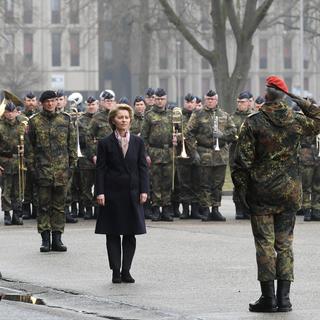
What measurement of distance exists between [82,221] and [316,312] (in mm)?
10385

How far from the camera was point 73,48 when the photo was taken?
104312 millimetres

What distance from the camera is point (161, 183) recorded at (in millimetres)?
21656

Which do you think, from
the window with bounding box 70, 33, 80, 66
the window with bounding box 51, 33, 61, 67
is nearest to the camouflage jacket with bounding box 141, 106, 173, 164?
the window with bounding box 70, 33, 80, 66

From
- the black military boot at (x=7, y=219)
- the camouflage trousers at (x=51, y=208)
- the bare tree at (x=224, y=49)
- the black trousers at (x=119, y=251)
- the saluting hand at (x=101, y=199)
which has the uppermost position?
the bare tree at (x=224, y=49)

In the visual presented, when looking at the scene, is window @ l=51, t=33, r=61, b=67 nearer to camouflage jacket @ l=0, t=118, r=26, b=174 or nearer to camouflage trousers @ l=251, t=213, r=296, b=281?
camouflage jacket @ l=0, t=118, r=26, b=174

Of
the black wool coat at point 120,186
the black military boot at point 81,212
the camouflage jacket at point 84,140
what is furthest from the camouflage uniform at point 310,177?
the black wool coat at point 120,186

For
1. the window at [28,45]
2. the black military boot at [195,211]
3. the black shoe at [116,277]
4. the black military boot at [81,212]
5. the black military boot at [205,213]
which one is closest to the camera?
the black shoe at [116,277]

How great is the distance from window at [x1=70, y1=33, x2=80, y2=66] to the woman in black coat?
87.6 metres

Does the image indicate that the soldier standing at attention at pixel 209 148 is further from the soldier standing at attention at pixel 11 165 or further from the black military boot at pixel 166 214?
the soldier standing at attention at pixel 11 165

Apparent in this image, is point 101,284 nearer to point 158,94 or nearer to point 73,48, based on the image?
point 158,94

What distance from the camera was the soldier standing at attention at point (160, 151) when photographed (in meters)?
21.3

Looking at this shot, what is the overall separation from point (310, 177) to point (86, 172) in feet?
11.3

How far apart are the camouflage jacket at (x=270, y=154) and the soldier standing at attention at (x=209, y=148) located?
30.6 ft

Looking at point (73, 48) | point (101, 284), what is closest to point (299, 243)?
point (101, 284)
